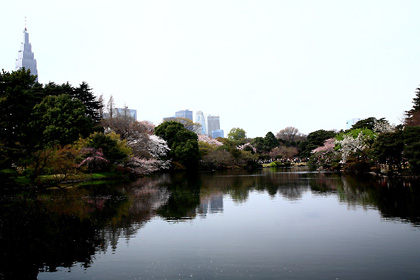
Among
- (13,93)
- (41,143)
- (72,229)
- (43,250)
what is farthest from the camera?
(41,143)

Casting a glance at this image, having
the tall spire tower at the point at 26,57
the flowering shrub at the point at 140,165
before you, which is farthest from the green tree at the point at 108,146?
the tall spire tower at the point at 26,57

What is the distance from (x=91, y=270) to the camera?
313 inches

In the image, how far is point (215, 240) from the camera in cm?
1041

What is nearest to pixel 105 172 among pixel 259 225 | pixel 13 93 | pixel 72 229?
pixel 13 93

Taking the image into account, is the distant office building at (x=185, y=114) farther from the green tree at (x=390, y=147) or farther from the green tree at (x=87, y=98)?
the green tree at (x=390, y=147)

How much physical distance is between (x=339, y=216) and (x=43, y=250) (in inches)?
442

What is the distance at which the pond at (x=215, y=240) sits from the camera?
7.75 meters

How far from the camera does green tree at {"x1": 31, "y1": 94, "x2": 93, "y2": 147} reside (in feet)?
113

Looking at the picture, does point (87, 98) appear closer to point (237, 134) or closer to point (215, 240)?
point (215, 240)

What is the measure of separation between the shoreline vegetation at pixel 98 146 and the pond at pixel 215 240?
33.1 feet

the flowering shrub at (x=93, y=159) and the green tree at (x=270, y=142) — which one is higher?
the green tree at (x=270, y=142)

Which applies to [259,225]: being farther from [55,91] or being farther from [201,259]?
[55,91]

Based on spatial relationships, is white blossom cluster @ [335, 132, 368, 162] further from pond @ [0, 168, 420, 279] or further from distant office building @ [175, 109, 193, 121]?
distant office building @ [175, 109, 193, 121]

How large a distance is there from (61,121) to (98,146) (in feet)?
15.8
